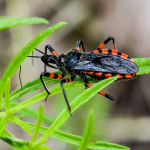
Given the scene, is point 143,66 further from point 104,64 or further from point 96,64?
point 96,64

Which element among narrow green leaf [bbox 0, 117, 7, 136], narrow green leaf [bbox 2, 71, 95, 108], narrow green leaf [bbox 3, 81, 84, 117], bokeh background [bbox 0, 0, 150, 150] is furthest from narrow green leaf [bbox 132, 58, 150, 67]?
bokeh background [bbox 0, 0, 150, 150]

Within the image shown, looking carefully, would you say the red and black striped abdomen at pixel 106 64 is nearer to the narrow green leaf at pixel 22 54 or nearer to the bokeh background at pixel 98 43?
the narrow green leaf at pixel 22 54

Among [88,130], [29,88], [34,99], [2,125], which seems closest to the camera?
[88,130]

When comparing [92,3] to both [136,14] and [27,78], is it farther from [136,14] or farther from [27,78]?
[27,78]

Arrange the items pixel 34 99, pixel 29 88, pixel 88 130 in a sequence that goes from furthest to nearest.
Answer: pixel 29 88 < pixel 34 99 < pixel 88 130

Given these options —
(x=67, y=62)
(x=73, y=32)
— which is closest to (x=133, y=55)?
(x=73, y=32)

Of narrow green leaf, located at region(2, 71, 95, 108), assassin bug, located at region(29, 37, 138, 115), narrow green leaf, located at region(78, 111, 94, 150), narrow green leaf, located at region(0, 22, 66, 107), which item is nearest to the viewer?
narrow green leaf, located at region(78, 111, 94, 150)

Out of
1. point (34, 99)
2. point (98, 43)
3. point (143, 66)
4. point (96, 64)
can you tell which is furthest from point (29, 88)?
point (98, 43)

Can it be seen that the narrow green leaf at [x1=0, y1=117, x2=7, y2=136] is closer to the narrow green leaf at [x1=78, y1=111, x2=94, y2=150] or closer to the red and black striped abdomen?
the narrow green leaf at [x1=78, y1=111, x2=94, y2=150]

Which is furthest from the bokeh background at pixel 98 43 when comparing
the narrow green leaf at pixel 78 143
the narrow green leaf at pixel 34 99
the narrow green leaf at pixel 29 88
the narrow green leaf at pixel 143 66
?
the narrow green leaf at pixel 78 143
